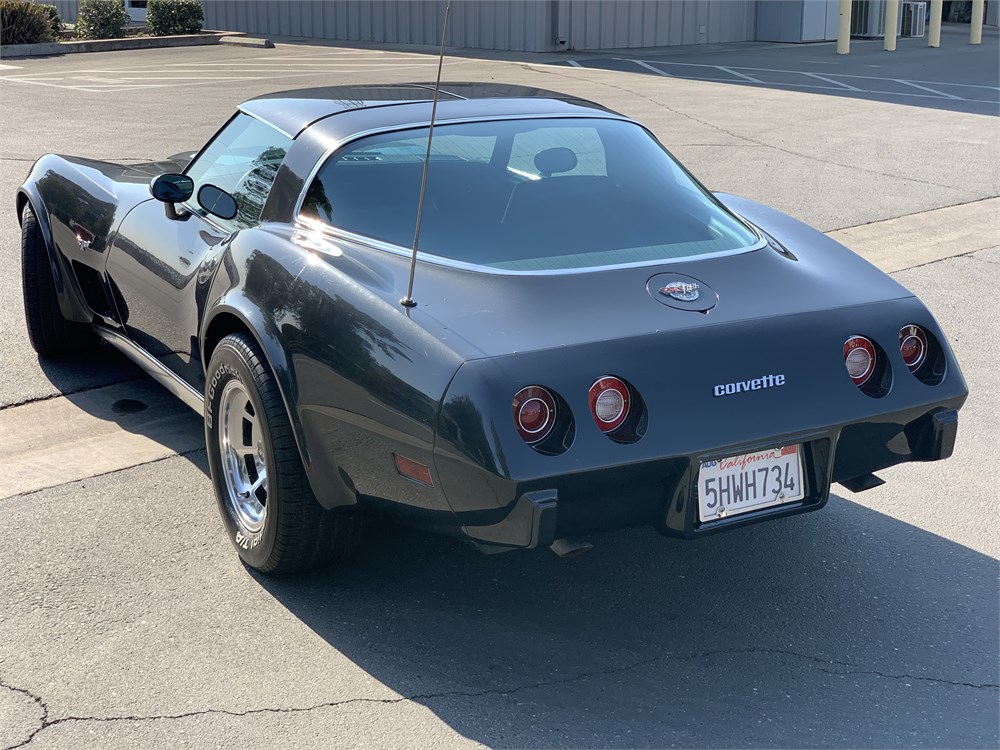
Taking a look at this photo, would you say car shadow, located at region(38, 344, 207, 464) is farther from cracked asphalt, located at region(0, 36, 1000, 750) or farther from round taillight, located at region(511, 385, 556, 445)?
round taillight, located at region(511, 385, 556, 445)

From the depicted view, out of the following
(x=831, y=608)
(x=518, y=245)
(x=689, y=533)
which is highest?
(x=518, y=245)

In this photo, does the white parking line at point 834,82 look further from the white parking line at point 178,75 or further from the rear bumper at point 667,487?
the rear bumper at point 667,487

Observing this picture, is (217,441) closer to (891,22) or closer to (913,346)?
(913,346)

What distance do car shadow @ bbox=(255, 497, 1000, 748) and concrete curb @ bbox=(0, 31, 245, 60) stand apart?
21.8 m

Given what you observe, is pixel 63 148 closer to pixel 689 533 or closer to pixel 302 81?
pixel 302 81

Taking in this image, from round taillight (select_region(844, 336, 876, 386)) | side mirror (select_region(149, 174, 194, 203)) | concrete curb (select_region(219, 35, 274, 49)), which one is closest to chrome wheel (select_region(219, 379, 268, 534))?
side mirror (select_region(149, 174, 194, 203))

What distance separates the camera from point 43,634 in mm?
3441


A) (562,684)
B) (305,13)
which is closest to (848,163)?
(562,684)

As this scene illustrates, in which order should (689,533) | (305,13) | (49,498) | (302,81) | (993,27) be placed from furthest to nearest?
(993,27)
(305,13)
(302,81)
(49,498)
(689,533)

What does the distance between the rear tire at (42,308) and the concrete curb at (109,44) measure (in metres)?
19.1

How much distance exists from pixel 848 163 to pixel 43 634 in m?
9.68

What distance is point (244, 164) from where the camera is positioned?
445 cm

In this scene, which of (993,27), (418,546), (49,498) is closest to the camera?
(418,546)

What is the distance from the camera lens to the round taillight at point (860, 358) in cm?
342
